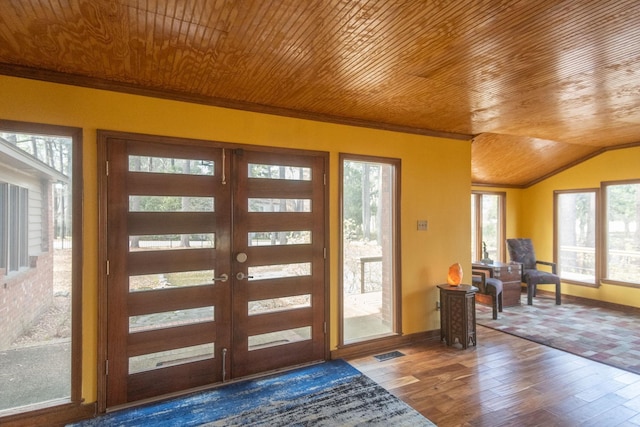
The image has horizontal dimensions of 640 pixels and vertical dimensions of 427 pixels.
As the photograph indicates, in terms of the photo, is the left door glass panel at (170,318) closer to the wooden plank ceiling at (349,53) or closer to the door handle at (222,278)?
the door handle at (222,278)

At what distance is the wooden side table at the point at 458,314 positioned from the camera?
3.98 metres

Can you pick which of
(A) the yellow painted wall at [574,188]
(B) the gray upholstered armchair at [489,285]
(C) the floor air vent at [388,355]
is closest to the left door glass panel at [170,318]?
(C) the floor air vent at [388,355]

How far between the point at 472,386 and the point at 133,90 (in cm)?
388

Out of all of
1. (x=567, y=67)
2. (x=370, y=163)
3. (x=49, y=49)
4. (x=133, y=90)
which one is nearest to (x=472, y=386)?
(x=370, y=163)

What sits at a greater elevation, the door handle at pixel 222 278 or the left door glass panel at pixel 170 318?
the door handle at pixel 222 278

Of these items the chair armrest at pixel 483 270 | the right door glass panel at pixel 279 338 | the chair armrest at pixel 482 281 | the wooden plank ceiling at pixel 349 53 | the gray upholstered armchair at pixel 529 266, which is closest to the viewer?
the wooden plank ceiling at pixel 349 53

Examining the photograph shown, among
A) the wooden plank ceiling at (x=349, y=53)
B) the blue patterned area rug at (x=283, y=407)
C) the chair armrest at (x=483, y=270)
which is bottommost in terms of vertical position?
the blue patterned area rug at (x=283, y=407)

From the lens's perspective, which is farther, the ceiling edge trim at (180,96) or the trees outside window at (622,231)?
the trees outside window at (622,231)

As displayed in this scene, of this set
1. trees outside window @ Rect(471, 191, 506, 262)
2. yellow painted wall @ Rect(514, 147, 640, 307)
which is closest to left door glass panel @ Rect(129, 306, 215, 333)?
trees outside window @ Rect(471, 191, 506, 262)

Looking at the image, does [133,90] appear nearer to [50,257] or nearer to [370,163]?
[50,257]

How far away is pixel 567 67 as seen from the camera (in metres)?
2.59

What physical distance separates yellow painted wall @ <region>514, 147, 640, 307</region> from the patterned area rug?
0.31m

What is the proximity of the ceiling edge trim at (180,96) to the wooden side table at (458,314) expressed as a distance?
6.33 ft

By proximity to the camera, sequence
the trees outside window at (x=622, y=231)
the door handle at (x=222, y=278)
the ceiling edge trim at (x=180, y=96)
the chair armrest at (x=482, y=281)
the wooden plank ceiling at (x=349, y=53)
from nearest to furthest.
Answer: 1. the wooden plank ceiling at (x=349, y=53)
2. the ceiling edge trim at (x=180, y=96)
3. the door handle at (x=222, y=278)
4. the chair armrest at (x=482, y=281)
5. the trees outside window at (x=622, y=231)
